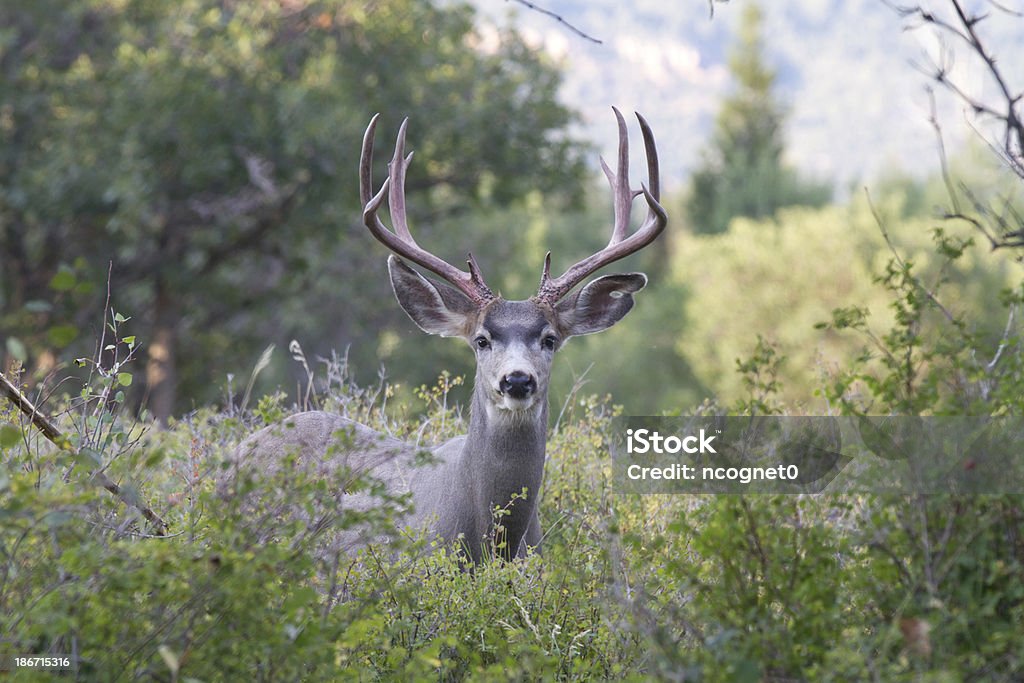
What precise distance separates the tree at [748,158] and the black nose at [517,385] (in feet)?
170

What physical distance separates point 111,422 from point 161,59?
14.7 meters

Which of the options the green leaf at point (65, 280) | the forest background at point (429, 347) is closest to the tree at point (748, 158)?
the forest background at point (429, 347)

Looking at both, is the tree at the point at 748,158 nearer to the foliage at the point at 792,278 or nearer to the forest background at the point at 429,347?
the forest background at the point at 429,347

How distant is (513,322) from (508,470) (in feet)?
2.67

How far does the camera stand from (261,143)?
64.7 ft

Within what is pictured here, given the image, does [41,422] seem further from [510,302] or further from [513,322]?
[510,302]

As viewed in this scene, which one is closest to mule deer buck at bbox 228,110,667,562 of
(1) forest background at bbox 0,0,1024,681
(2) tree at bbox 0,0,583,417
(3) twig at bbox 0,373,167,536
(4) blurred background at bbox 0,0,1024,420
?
(1) forest background at bbox 0,0,1024,681

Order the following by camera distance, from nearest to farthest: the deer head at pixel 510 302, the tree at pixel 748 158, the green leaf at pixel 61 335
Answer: the green leaf at pixel 61 335 → the deer head at pixel 510 302 → the tree at pixel 748 158

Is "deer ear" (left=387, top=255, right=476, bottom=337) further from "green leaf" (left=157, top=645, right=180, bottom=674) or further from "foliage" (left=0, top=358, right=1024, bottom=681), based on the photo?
"green leaf" (left=157, top=645, right=180, bottom=674)

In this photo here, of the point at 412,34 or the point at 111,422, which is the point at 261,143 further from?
the point at 111,422

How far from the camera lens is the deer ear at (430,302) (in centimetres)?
722

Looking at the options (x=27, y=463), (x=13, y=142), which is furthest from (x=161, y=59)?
(x=27, y=463)

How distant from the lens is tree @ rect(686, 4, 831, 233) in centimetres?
5850

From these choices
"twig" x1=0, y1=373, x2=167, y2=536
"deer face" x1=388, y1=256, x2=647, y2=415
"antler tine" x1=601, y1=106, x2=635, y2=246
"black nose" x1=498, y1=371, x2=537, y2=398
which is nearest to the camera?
"twig" x1=0, y1=373, x2=167, y2=536
